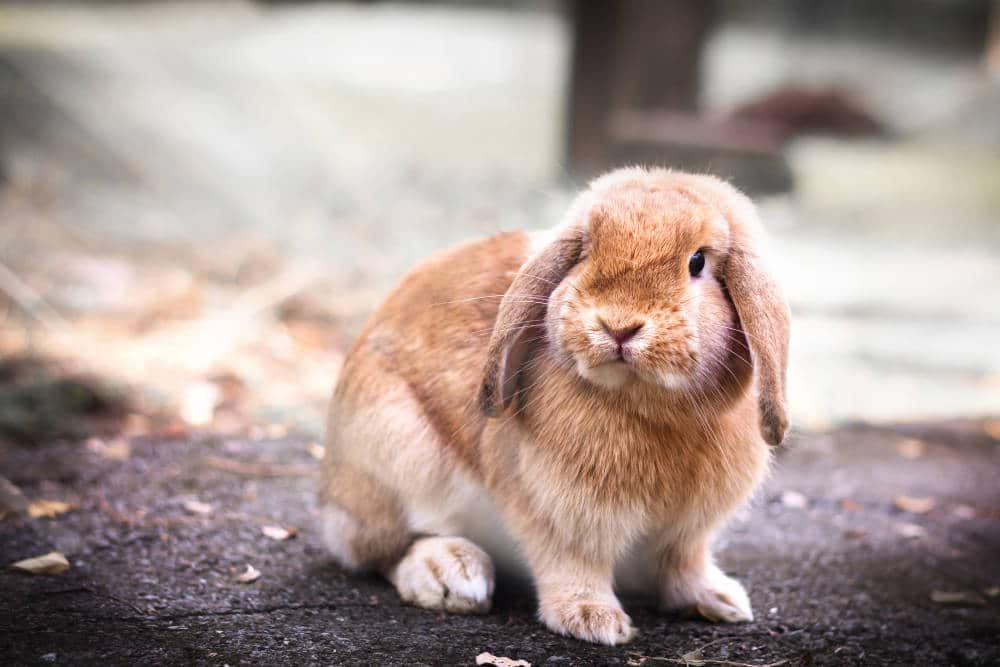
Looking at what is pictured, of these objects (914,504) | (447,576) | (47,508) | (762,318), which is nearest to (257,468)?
(47,508)

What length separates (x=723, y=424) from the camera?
2.54 m

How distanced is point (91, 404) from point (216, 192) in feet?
Answer: 12.3

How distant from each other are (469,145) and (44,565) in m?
5.94

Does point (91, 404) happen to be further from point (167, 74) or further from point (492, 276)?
point (167, 74)

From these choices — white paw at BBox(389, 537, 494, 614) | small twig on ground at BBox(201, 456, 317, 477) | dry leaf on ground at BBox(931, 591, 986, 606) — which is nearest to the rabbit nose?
white paw at BBox(389, 537, 494, 614)

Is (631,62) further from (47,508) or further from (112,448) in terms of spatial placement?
(47,508)

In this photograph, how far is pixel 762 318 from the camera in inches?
92.8

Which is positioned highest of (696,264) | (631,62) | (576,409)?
(631,62)

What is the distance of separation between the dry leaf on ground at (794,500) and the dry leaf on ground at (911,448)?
911 millimetres

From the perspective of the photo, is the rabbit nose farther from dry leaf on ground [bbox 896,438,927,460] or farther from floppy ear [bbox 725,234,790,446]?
dry leaf on ground [bbox 896,438,927,460]

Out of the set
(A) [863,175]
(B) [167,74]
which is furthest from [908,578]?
(B) [167,74]

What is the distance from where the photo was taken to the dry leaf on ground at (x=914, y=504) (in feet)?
13.0

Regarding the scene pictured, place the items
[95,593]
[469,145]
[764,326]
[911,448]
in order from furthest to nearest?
[469,145] → [911,448] → [95,593] → [764,326]

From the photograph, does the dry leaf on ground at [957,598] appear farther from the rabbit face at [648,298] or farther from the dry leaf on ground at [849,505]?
the rabbit face at [648,298]
